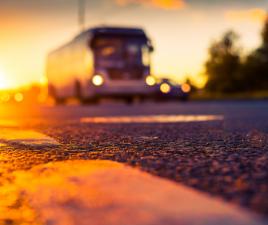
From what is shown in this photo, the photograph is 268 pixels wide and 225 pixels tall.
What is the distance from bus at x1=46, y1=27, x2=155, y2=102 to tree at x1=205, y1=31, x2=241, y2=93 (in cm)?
5257

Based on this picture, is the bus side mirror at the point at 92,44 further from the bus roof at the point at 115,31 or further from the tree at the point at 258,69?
the tree at the point at 258,69

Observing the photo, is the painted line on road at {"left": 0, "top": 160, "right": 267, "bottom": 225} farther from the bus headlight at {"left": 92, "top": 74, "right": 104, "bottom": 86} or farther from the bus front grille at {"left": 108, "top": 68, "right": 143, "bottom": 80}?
the bus front grille at {"left": 108, "top": 68, "right": 143, "bottom": 80}

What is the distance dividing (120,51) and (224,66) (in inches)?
2493

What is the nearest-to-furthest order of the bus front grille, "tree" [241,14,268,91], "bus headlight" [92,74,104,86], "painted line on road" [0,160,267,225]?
"painted line on road" [0,160,267,225] → "bus headlight" [92,74,104,86] → the bus front grille → "tree" [241,14,268,91]

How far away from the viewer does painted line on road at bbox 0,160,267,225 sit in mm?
1640

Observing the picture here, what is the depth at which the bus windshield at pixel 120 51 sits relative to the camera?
22.3 m

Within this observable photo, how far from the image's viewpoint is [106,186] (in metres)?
2.23

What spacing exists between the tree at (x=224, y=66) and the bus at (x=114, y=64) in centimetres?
5257

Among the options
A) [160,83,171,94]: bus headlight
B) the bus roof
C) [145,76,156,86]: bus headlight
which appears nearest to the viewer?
the bus roof

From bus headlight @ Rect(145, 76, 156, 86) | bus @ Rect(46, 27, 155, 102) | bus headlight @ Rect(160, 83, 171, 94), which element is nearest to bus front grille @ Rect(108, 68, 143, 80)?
bus @ Rect(46, 27, 155, 102)

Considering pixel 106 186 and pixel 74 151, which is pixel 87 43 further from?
pixel 106 186

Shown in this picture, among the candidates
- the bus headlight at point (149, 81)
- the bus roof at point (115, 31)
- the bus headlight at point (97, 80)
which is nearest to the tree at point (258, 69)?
the bus roof at point (115, 31)

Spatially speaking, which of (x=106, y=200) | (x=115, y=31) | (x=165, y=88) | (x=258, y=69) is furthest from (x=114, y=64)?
(x=258, y=69)

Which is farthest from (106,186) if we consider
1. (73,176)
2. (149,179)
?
(73,176)
